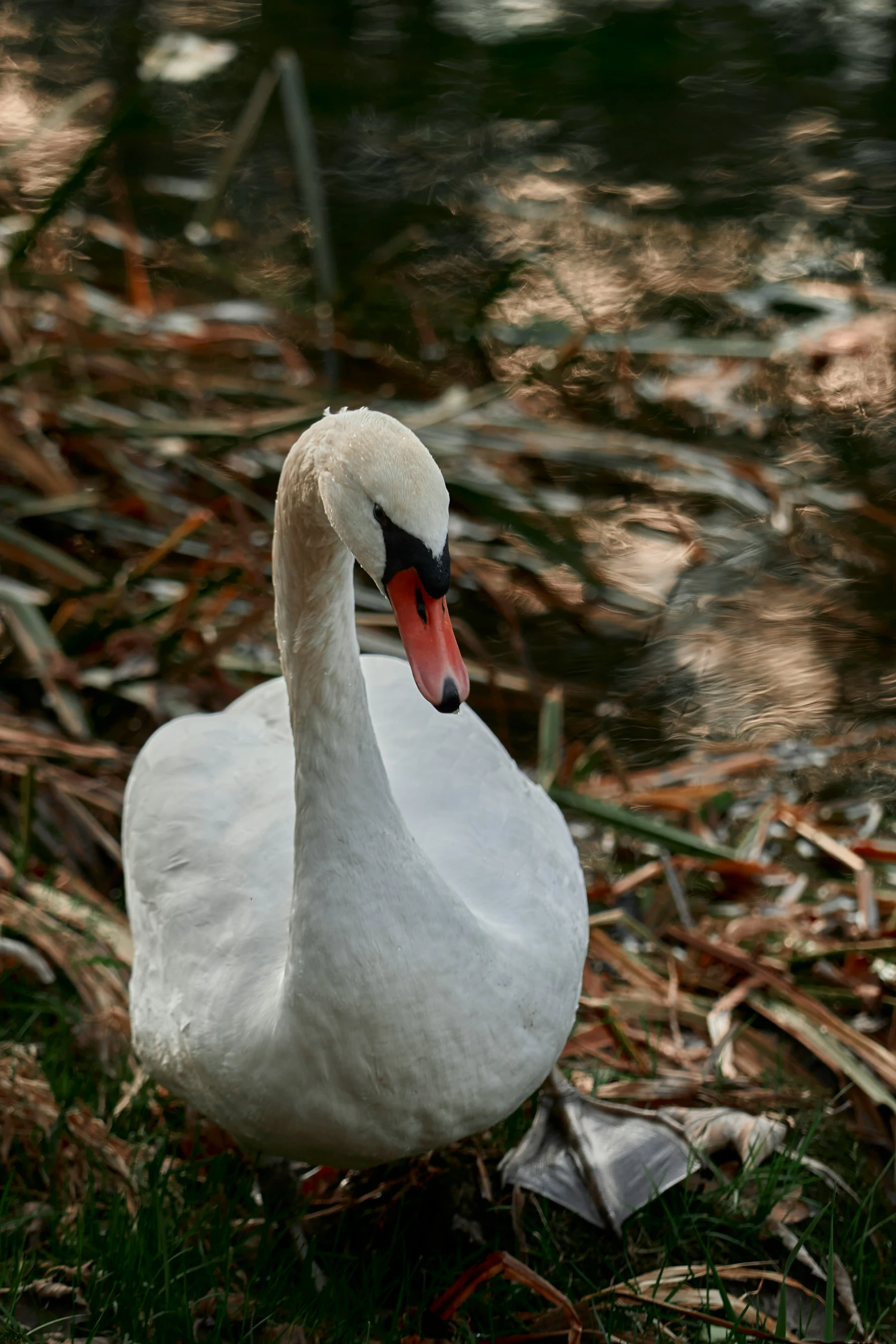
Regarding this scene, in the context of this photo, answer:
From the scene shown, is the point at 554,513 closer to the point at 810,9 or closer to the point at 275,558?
the point at 275,558

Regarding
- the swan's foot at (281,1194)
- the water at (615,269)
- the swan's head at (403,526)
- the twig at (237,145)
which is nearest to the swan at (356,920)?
the swan's head at (403,526)

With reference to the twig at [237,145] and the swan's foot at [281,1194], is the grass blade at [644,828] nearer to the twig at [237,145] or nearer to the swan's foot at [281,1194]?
the swan's foot at [281,1194]

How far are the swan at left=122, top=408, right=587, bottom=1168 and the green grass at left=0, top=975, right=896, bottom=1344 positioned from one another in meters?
0.24

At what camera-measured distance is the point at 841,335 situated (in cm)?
572

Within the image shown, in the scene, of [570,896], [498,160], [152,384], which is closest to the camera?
[570,896]

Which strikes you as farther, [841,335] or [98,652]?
[841,335]

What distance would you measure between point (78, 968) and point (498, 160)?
5.14 meters

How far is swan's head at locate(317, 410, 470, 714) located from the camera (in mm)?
1790

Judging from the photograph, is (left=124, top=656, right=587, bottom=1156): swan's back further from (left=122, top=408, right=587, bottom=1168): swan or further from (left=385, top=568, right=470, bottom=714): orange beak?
(left=385, top=568, right=470, bottom=714): orange beak

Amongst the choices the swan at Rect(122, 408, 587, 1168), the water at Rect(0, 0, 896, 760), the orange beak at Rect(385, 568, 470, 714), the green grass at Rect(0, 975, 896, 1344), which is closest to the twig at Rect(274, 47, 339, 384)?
the water at Rect(0, 0, 896, 760)

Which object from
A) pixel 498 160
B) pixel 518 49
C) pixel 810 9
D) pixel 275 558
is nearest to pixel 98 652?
pixel 275 558

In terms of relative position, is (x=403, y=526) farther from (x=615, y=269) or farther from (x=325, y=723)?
(x=615, y=269)

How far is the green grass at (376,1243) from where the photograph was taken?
2.24m

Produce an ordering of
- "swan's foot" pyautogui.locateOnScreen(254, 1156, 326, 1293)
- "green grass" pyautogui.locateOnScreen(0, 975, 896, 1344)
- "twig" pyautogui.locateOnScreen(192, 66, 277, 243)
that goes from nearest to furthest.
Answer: "green grass" pyautogui.locateOnScreen(0, 975, 896, 1344), "swan's foot" pyautogui.locateOnScreen(254, 1156, 326, 1293), "twig" pyautogui.locateOnScreen(192, 66, 277, 243)
